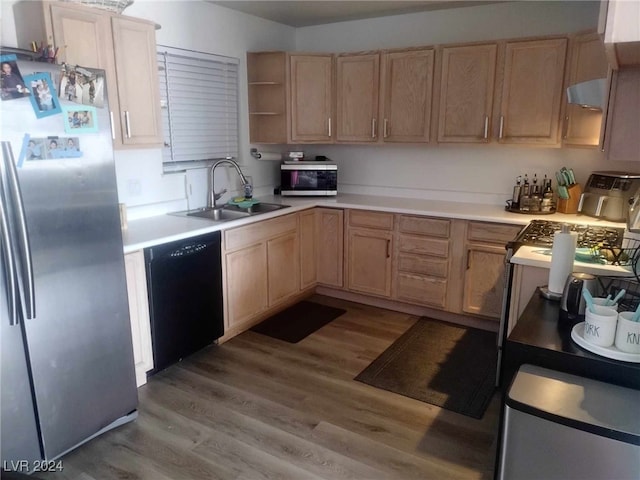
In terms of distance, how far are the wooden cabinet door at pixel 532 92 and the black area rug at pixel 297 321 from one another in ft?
6.45

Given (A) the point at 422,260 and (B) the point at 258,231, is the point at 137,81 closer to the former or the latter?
(B) the point at 258,231

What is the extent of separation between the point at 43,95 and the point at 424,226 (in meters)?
2.66

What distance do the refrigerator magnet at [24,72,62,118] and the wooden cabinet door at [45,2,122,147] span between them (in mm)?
468

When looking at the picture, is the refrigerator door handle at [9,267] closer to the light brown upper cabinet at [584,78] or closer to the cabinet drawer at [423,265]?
the cabinet drawer at [423,265]

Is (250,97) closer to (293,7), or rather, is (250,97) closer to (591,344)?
(293,7)

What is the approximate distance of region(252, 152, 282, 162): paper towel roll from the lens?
4.22m

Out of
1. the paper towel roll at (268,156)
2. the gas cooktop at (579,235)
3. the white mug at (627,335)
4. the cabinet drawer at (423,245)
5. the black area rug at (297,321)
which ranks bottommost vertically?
the black area rug at (297,321)

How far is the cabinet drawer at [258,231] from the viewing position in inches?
127

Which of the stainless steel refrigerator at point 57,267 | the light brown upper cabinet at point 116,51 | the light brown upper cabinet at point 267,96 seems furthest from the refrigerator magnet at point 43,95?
the light brown upper cabinet at point 267,96

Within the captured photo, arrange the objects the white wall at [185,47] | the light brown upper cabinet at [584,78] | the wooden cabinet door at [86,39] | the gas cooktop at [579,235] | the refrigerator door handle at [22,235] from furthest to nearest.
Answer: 1. the white wall at [185,47]
2. the light brown upper cabinet at [584,78]
3. the gas cooktop at [579,235]
4. the wooden cabinet door at [86,39]
5. the refrigerator door handle at [22,235]

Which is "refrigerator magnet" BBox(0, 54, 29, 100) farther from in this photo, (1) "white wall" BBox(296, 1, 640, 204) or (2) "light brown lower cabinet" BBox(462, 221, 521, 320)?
(1) "white wall" BBox(296, 1, 640, 204)

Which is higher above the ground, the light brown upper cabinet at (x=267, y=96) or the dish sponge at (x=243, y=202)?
the light brown upper cabinet at (x=267, y=96)

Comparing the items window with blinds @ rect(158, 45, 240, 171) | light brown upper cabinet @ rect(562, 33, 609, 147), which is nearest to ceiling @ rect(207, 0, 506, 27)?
window with blinds @ rect(158, 45, 240, 171)

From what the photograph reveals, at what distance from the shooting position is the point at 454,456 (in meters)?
2.19
